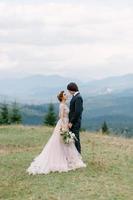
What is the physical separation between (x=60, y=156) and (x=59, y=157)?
1.9 inches

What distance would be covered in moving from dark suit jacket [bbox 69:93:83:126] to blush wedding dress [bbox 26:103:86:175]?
21cm

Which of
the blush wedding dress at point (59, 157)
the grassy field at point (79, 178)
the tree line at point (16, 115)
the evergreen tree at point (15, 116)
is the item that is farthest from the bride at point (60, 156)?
the evergreen tree at point (15, 116)

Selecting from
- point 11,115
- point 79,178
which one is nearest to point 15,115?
point 11,115

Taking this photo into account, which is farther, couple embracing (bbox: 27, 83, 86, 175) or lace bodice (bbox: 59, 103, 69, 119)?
lace bodice (bbox: 59, 103, 69, 119)

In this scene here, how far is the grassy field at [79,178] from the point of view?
586 inches

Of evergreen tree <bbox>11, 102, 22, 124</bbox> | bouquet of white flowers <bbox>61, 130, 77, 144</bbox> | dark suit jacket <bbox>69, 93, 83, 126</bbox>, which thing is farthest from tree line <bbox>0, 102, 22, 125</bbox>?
→ bouquet of white flowers <bbox>61, 130, 77, 144</bbox>

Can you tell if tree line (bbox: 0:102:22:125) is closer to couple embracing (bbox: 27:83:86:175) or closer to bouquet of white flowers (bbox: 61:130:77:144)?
couple embracing (bbox: 27:83:86:175)

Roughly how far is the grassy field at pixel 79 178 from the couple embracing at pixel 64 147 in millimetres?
448

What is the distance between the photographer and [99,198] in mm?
14273

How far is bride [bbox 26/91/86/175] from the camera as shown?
18.5 m

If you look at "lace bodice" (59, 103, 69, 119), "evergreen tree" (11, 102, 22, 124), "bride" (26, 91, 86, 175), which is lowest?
"evergreen tree" (11, 102, 22, 124)

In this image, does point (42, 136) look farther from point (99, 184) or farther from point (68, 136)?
point (99, 184)

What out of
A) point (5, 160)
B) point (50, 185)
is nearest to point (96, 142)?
point (5, 160)

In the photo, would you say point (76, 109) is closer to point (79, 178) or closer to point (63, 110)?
point (63, 110)
